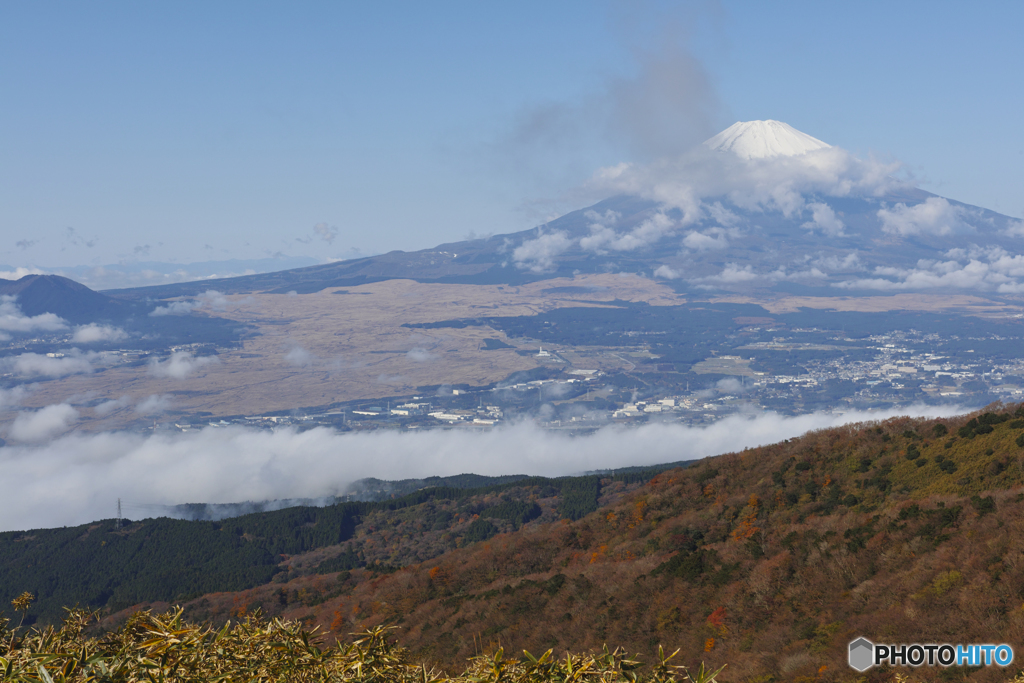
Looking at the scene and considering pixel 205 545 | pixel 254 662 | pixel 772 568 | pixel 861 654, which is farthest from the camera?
pixel 205 545

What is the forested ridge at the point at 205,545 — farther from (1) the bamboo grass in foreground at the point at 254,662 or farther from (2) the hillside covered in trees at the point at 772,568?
(1) the bamboo grass in foreground at the point at 254,662

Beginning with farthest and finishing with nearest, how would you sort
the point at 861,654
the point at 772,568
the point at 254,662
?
the point at 772,568 < the point at 861,654 < the point at 254,662

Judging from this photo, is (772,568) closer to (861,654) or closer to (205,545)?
(861,654)

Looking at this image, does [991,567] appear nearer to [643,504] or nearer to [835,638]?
[835,638]

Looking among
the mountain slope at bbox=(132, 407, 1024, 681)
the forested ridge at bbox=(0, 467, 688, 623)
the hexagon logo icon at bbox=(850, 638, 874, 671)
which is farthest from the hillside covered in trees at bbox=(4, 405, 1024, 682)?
the forested ridge at bbox=(0, 467, 688, 623)

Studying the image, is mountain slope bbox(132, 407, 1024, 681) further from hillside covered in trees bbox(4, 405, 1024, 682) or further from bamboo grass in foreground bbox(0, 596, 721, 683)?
bamboo grass in foreground bbox(0, 596, 721, 683)

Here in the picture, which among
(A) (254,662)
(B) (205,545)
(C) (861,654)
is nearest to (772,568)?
(C) (861,654)

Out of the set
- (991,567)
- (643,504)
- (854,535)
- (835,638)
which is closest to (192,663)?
(835,638)
